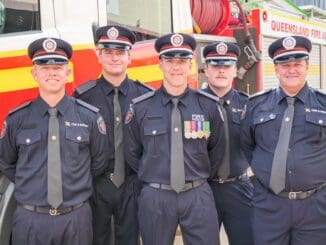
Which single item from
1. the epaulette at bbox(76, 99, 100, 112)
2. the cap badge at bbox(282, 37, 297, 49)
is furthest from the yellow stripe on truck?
the cap badge at bbox(282, 37, 297, 49)

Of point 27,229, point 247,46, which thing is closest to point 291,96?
Result: point 27,229

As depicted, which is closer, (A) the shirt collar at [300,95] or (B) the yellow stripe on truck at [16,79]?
(B) the yellow stripe on truck at [16,79]

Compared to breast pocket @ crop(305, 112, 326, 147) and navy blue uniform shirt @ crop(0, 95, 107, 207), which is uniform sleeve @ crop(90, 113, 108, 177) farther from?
breast pocket @ crop(305, 112, 326, 147)

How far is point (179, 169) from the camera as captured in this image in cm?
266

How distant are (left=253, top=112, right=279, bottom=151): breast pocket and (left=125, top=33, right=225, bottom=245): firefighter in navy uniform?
256 mm

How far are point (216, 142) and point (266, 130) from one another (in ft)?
1.02

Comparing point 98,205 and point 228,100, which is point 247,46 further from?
point 98,205

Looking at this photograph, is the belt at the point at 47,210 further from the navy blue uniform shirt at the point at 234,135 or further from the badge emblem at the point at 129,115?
the navy blue uniform shirt at the point at 234,135

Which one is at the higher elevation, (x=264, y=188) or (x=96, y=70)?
(x=96, y=70)

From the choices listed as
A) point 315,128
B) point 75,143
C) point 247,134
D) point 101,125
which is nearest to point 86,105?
point 101,125

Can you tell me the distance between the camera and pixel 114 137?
9.38 feet

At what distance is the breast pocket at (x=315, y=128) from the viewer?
105 inches

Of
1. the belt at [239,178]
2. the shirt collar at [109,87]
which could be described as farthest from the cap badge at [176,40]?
the belt at [239,178]

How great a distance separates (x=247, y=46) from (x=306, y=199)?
8.48 ft
